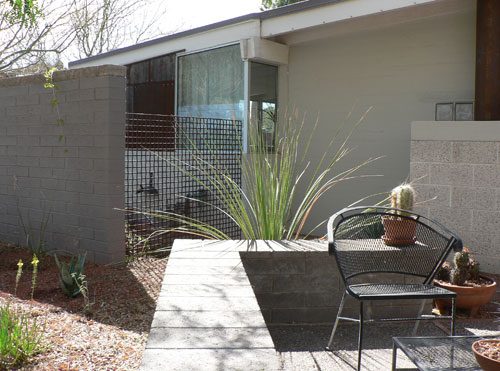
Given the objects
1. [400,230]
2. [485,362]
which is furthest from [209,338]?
[400,230]

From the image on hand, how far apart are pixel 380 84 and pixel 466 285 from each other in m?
3.99

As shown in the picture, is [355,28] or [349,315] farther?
[355,28]

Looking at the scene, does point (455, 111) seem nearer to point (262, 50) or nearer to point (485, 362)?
point (262, 50)

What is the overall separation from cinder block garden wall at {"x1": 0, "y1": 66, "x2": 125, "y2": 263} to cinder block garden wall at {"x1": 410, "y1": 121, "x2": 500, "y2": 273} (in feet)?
9.34

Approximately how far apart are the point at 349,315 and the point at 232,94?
4.93m

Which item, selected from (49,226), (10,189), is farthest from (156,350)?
(10,189)

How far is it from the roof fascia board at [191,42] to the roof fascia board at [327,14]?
257 millimetres

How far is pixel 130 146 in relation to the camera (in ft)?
18.6

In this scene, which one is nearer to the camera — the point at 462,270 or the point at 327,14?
the point at 462,270

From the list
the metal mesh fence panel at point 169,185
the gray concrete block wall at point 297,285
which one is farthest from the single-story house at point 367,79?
the gray concrete block wall at point 297,285

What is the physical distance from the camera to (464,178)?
475 centimetres

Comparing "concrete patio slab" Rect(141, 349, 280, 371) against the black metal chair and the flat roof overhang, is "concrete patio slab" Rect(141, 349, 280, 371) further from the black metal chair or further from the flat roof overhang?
the flat roof overhang

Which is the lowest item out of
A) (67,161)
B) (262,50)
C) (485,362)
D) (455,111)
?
(485,362)

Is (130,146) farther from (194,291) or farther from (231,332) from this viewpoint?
(231,332)
